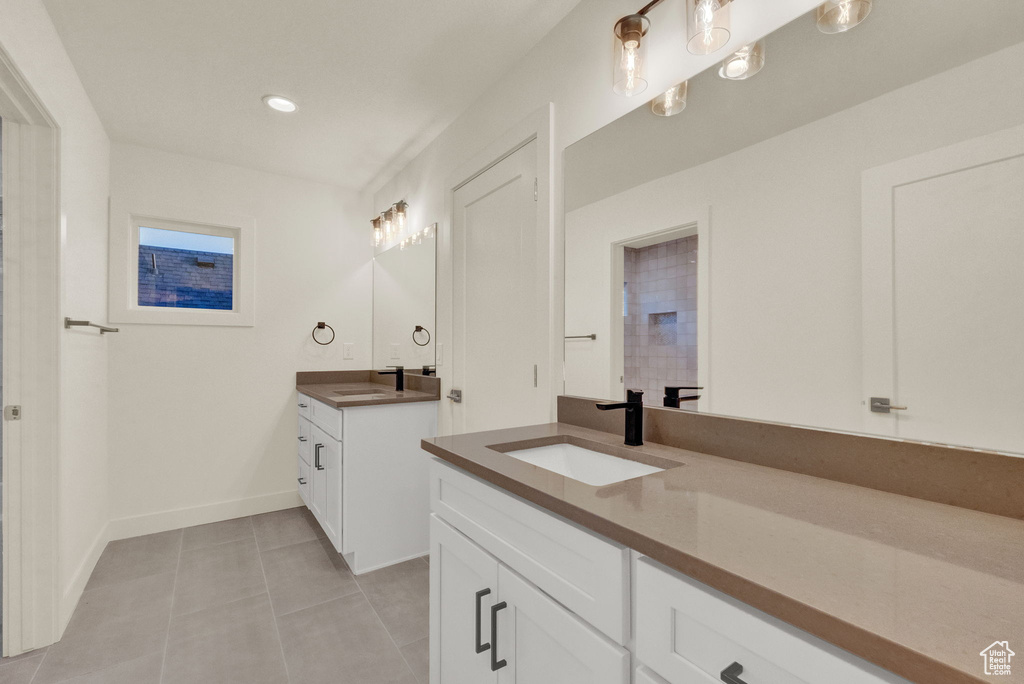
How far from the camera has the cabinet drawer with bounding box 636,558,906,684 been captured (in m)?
0.49

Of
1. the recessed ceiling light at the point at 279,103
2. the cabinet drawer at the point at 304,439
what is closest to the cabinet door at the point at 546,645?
the cabinet drawer at the point at 304,439

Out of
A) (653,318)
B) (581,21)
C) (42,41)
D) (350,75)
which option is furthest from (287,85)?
(653,318)

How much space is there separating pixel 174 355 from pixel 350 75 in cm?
208

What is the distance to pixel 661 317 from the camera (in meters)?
1.36

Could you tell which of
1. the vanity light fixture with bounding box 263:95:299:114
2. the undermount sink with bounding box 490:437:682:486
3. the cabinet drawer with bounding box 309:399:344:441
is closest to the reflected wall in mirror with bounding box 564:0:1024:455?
the undermount sink with bounding box 490:437:682:486

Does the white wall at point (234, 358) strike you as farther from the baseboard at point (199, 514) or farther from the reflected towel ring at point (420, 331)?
the reflected towel ring at point (420, 331)

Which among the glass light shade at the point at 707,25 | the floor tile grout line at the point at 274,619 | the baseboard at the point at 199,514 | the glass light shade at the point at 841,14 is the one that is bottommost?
the floor tile grout line at the point at 274,619

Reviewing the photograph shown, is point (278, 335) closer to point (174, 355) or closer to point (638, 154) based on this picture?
point (174, 355)

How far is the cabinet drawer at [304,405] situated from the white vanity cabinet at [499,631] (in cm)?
194

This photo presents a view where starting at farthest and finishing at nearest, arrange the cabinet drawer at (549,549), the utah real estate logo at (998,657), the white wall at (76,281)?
the white wall at (76,281) < the cabinet drawer at (549,549) < the utah real estate logo at (998,657)

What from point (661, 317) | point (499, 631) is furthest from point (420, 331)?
point (499, 631)

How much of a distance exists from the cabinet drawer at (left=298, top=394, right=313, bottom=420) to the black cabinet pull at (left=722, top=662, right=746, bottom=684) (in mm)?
2757

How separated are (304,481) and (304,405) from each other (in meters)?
0.49

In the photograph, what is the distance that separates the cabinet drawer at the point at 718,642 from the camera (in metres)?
0.49
